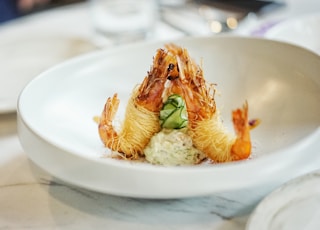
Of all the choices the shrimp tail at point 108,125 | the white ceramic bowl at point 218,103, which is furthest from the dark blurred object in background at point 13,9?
the shrimp tail at point 108,125

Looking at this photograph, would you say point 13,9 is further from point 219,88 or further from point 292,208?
point 292,208

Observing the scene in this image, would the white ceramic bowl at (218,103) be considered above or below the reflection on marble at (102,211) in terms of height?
above

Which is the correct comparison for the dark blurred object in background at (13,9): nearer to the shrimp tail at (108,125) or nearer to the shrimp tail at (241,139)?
the shrimp tail at (108,125)

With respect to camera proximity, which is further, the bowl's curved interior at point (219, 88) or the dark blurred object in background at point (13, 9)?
the dark blurred object in background at point (13, 9)

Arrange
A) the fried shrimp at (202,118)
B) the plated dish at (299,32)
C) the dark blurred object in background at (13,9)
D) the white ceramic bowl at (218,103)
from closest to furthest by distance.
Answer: the white ceramic bowl at (218,103)
the fried shrimp at (202,118)
the plated dish at (299,32)
the dark blurred object in background at (13,9)

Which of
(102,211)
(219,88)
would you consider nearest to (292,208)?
(102,211)

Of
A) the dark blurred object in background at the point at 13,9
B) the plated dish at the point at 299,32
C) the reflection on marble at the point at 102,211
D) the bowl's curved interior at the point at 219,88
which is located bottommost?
the dark blurred object in background at the point at 13,9

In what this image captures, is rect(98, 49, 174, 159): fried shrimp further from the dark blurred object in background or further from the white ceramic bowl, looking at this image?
the dark blurred object in background
